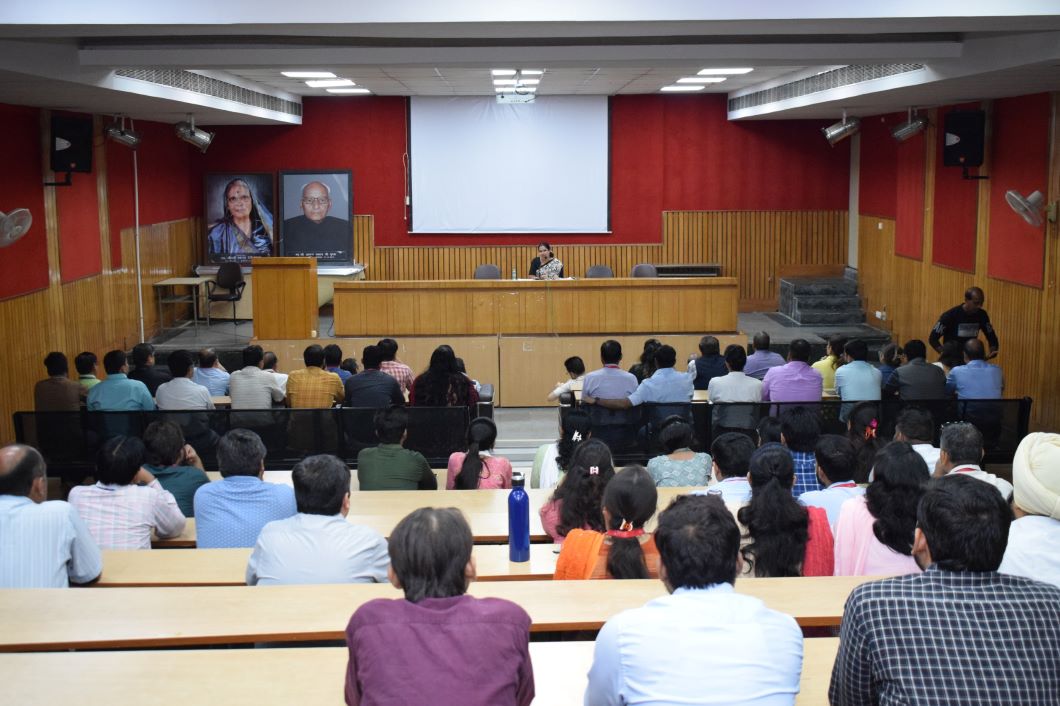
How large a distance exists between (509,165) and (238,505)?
12.6 metres

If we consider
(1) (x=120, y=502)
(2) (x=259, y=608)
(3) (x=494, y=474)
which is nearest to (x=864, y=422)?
(3) (x=494, y=474)

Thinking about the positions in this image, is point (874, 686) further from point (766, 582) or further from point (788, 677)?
point (766, 582)

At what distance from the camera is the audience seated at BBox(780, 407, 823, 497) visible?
17.7ft

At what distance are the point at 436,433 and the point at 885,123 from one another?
10.00 meters

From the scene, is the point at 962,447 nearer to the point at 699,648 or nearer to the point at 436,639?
the point at 699,648

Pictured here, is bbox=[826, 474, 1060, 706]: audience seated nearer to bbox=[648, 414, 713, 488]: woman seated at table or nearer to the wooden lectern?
bbox=[648, 414, 713, 488]: woman seated at table

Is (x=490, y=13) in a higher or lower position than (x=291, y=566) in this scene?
higher

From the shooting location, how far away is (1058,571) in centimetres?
309

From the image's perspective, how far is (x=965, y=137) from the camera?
1142 cm

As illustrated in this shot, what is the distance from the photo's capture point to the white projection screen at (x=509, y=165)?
54.1ft

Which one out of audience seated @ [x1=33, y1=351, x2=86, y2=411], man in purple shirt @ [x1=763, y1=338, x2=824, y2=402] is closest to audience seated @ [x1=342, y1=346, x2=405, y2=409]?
audience seated @ [x1=33, y1=351, x2=86, y2=411]

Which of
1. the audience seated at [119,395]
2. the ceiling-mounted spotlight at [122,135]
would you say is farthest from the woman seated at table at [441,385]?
the ceiling-mounted spotlight at [122,135]

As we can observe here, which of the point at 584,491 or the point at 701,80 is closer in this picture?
the point at 584,491

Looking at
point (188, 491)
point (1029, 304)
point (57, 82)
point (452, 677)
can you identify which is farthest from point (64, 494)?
point (1029, 304)
